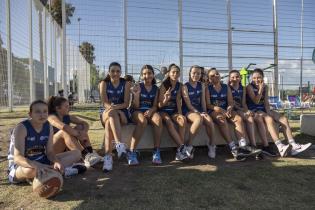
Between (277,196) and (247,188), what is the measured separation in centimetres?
37

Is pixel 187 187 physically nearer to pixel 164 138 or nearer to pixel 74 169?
pixel 74 169

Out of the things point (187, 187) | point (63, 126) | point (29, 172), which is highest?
point (63, 126)

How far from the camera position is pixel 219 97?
6.48m

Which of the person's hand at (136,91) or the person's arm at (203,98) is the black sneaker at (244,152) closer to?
the person's arm at (203,98)

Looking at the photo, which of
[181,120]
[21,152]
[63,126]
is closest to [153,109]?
[181,120]

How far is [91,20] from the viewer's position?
9.61m

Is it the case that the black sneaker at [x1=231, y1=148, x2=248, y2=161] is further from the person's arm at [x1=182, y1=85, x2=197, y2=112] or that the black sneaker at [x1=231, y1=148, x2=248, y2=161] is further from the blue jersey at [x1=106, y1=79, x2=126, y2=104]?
the blue jersey at [x1=106, y1=79, x2=126, y2=104]

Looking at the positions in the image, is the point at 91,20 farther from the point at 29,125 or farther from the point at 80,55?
the point at 29,125

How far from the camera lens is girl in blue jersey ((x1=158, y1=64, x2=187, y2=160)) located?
5836 millimetres

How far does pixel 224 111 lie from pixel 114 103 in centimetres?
175

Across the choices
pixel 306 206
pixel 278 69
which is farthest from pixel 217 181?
pixel 278 69

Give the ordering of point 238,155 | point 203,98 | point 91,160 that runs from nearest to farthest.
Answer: point 91,160 → point 238,155 → point 203,98

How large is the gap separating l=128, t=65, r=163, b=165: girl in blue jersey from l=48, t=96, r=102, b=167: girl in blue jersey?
597mm

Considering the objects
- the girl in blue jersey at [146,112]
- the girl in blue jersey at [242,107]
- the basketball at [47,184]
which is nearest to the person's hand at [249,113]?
the girl in blue jersey at [242,107]
